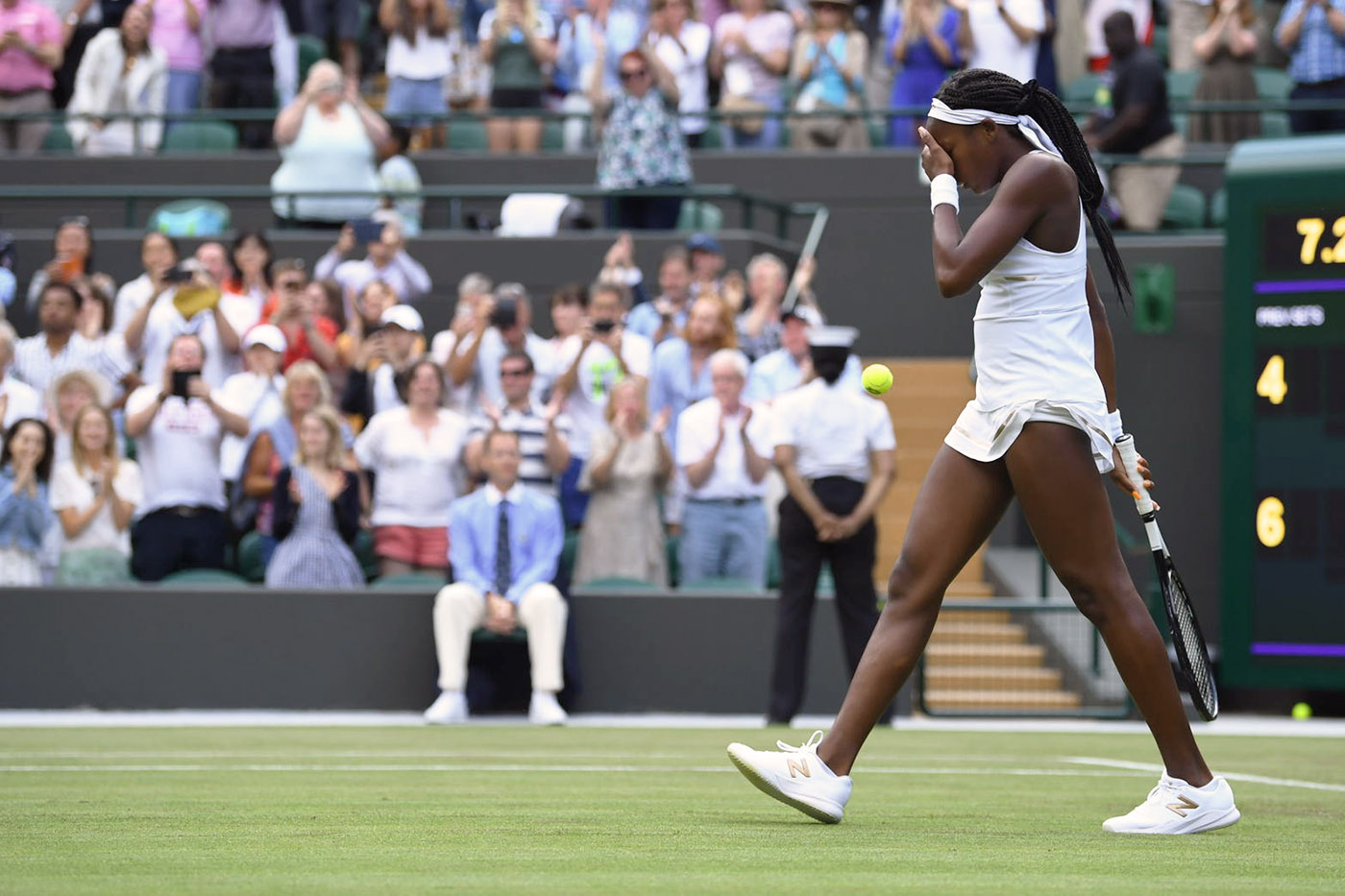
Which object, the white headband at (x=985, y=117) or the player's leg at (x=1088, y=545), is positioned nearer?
the player's leg at (x=1088, y=545)

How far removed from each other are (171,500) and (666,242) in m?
5.18

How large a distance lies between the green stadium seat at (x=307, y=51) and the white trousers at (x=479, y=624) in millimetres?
9719

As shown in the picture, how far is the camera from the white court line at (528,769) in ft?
27.6

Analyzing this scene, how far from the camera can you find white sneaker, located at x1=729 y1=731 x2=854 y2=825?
5.98m

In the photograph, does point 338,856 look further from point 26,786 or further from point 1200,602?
point 1200,602

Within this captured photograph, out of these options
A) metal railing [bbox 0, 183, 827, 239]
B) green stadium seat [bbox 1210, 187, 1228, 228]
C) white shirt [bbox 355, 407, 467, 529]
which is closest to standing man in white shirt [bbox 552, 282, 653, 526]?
white shirt [bbox 355, 407, 467, 529]

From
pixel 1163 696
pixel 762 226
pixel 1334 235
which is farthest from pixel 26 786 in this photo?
pixel 762 226

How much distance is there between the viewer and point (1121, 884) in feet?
15.7

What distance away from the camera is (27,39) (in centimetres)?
1984

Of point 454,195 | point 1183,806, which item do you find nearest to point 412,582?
point 454,195

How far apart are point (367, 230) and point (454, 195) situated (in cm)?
89

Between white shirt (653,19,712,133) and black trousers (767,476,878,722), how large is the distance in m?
7.43

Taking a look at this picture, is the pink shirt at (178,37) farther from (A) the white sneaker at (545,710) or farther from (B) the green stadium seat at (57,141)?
(A) the white sneaker at (545,710)

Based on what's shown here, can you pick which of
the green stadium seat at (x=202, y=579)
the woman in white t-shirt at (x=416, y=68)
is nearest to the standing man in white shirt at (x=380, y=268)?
the woman in white t-shirt at (x=416, y=68)
